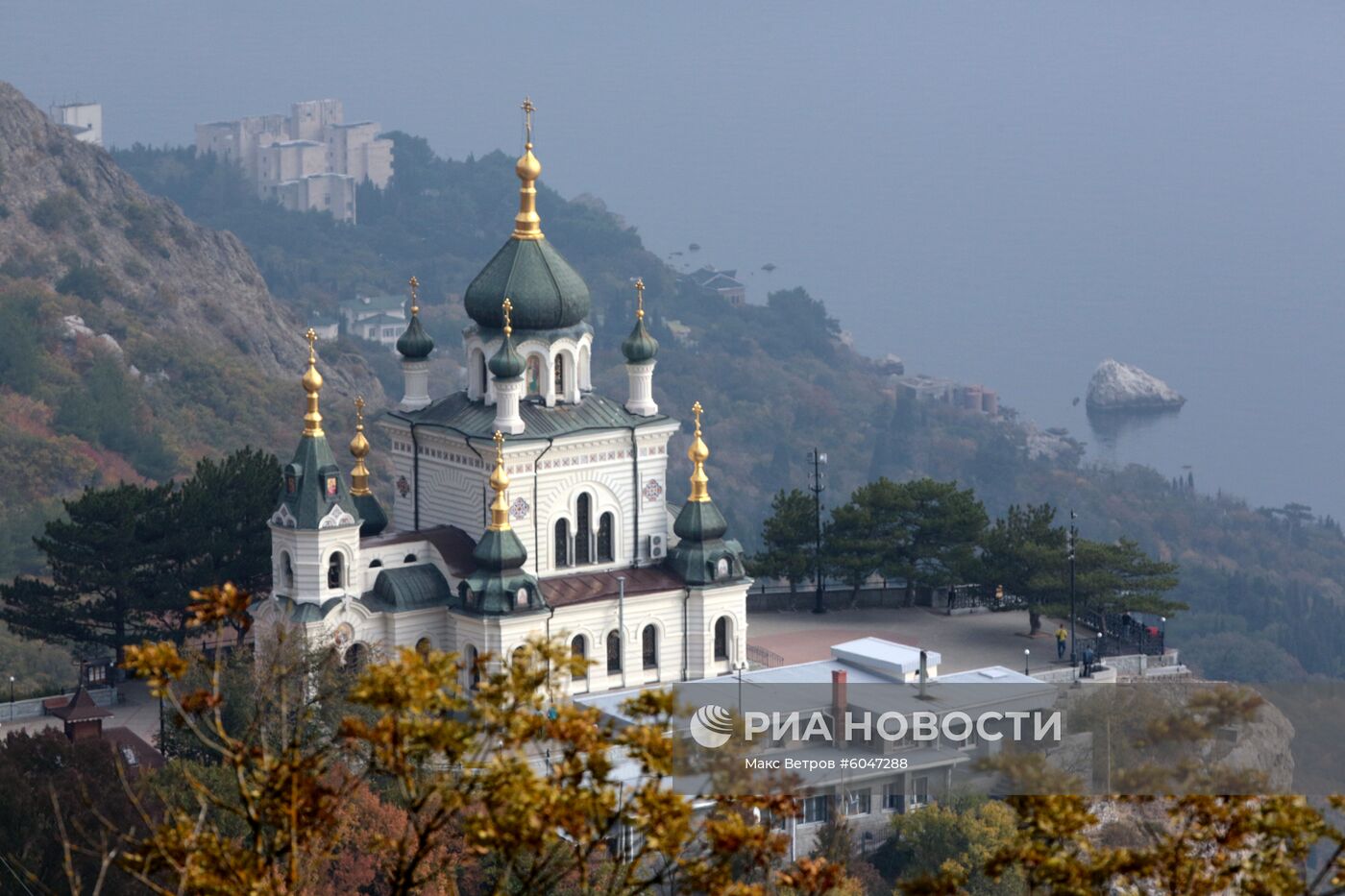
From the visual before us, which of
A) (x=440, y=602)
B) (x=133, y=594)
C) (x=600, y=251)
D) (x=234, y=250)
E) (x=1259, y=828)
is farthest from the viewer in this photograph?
(x=600, y=251)

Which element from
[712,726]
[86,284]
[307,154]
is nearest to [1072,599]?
[712,726]

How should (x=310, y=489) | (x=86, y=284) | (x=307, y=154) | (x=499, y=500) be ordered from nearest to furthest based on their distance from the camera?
(x=310, y=489) → (x=499, y=500) → (x=86, y=284) → (x=307, y=154)

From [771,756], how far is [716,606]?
436cm

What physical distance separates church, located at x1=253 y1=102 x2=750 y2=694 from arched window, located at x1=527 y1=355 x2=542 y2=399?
3 centimetres

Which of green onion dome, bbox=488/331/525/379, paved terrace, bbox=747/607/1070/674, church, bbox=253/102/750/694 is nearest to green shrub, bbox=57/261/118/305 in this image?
paved terrace, bbox=747/607/1070/674

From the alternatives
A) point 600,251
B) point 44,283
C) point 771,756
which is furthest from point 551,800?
point 600,251

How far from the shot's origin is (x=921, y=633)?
41.4 m

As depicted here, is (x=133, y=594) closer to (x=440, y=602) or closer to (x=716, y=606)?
(x=440, y=602)

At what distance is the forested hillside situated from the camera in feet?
349

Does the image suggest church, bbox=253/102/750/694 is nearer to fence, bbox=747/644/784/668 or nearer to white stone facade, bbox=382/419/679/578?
white stone facade, bbox=382/419/679/578

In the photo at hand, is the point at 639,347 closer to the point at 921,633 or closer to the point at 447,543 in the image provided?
the point at 447,543

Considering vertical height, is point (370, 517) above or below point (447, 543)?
above

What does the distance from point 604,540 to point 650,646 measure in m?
1.72

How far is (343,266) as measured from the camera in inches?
6132
